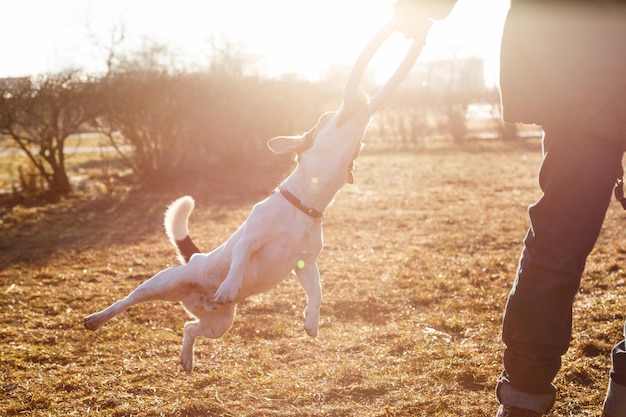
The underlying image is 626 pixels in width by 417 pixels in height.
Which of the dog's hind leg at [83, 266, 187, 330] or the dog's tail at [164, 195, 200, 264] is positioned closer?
the dog's hind leg at [83, 266, 187, 330]

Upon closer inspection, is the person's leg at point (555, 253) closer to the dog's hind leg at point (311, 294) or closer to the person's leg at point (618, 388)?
the person's leg at point (618, 388)

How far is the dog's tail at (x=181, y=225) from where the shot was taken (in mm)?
3850

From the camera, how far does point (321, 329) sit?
4594 mm

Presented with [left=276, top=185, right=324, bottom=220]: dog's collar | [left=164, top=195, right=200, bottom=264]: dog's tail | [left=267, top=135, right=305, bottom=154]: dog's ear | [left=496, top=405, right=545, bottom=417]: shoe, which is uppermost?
[left=267, top=135, right=305, bottom=154]: dog's ear

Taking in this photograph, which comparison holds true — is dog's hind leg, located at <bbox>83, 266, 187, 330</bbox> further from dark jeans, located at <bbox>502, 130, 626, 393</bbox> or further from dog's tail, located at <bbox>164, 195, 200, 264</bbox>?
dark jeans, located at <bbox>502, 130, 626, 393</bbox>

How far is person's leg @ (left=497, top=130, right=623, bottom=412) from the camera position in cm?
202

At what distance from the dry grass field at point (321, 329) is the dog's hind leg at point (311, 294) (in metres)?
0.40

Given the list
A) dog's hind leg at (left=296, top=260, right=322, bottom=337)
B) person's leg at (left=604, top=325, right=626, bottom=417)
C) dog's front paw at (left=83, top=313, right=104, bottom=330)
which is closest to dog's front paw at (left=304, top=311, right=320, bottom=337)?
dog's hind leg at (left=296, top=260, right=322, bottom=337)

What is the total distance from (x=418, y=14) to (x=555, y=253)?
0.98 meters

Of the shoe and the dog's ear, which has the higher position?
the dog's ear

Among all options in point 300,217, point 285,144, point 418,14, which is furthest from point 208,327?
point 418,14

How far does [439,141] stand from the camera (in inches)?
914

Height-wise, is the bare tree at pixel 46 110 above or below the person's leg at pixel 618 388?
above

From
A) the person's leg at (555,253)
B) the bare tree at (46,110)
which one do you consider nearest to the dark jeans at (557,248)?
the person's leg at (555,253)
